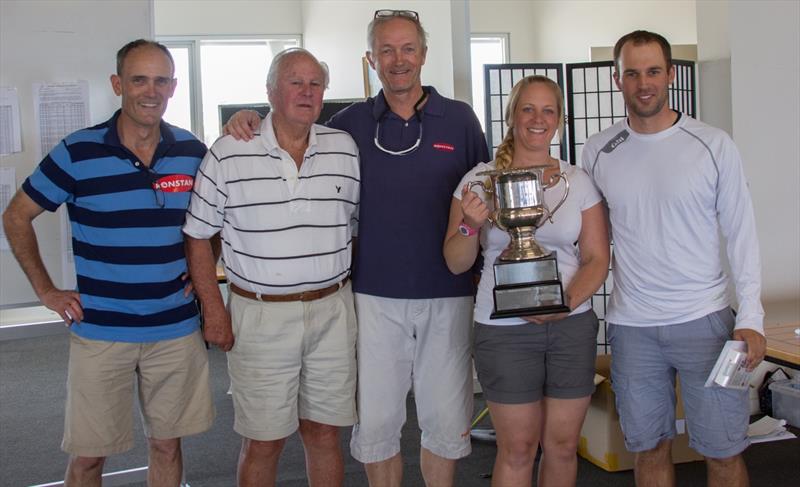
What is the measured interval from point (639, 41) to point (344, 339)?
1.26 m

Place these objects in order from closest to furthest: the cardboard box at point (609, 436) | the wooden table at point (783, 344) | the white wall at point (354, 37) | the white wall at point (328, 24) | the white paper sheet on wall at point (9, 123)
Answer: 1. the wooden table at point (783, 344)
2. the white paper sheet on wall at point (9, 123)
3. the cardboard box at point (609, 436)
4. the white wall at point (354, 37)
5. the white wall at point (328, 24)

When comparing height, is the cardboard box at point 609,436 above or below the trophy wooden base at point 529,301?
below

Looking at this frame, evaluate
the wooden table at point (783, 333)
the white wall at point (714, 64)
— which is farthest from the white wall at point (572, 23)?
the wooden table at point (783, 333)

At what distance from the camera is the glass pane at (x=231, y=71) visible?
8242 millimetres

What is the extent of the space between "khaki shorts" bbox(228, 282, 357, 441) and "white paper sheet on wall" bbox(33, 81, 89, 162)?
981 mm

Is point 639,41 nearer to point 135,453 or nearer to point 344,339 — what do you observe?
point 344,339

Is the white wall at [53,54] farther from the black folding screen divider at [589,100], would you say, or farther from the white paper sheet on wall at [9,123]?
the black folding screen divider at [589,100]

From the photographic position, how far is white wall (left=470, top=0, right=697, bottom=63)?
A: 6.96 m

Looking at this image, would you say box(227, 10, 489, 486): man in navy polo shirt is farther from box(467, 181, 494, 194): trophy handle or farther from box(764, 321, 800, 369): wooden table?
box(764, 321, 800, 369): wooden table

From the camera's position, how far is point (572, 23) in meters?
7.71

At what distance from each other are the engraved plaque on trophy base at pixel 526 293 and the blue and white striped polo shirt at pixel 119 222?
97cm

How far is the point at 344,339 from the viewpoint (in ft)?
8.24

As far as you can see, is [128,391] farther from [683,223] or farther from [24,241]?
[683,223]

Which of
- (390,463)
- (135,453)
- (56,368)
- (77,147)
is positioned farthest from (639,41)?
(56,368)
